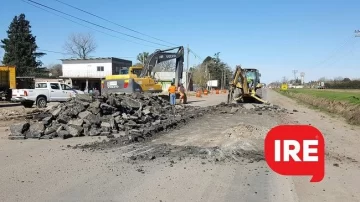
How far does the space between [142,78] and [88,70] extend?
54443mm

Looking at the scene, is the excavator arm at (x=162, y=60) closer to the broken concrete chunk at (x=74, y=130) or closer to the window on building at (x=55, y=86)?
the window on building at (x=55, y=86)

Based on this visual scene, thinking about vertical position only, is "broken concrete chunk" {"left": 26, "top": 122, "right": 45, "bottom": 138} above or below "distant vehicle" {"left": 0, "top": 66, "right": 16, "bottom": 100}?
below

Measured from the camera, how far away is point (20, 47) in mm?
72062

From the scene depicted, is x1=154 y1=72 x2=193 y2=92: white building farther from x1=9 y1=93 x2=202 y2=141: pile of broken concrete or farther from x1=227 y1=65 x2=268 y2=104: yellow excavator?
x1=9 y1=93 x2=202 y2=141: pile of broken concrete

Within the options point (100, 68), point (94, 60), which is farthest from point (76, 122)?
→ point (94, 60)

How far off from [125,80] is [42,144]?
15.4m

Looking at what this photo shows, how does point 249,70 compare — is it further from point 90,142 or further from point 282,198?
point 282,198

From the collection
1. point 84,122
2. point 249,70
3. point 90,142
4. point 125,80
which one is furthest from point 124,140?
point 249,70

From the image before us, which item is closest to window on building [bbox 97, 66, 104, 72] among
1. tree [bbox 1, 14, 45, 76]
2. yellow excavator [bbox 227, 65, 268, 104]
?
tree [bbox 1, 14, 45, 76]

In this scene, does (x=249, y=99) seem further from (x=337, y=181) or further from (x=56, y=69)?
(x=56, y=69)

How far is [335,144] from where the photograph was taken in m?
11.9

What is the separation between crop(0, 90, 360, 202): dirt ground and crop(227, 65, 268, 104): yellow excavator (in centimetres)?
1473

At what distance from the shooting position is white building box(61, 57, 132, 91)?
76.2 metres

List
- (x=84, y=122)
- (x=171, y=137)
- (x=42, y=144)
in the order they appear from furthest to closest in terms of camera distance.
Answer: (x=84, y=122), (x=171, y=137), (x=42, y=144)
